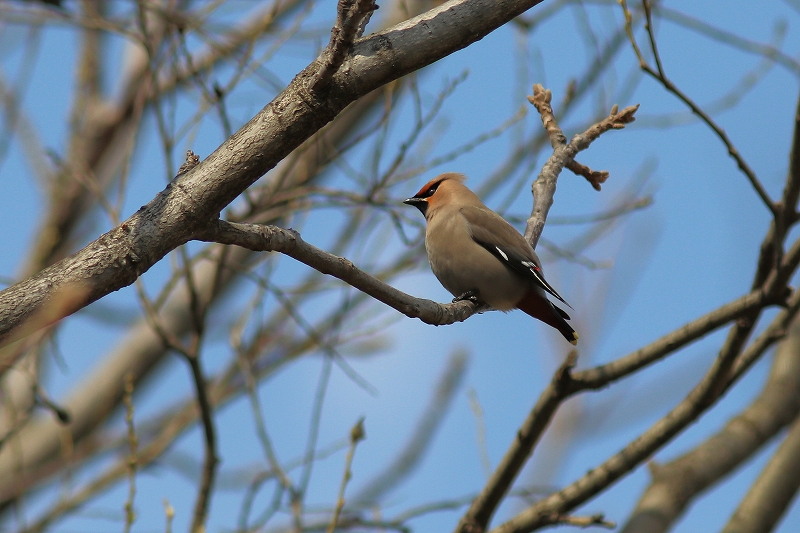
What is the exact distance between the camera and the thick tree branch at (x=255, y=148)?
92.4 inches

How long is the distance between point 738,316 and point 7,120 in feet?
18.0

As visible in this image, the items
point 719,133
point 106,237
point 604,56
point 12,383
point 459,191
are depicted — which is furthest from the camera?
point 12,383

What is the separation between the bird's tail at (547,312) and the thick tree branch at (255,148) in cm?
253

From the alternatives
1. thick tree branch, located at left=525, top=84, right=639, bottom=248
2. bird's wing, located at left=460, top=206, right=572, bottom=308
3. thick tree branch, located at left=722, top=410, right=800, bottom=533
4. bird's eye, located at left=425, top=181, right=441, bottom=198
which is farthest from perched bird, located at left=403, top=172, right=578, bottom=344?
thick tree branch, located at left=722, top=410, right=800, bottom=533

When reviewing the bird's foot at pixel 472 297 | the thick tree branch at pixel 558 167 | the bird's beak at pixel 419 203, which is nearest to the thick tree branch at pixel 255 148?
the thick tree branch at pixel 558 167

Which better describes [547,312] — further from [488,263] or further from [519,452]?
[519,452]

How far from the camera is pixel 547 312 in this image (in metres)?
5.05

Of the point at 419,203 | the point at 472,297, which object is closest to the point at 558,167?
the point at 472,297

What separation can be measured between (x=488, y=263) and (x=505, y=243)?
0.16 meters

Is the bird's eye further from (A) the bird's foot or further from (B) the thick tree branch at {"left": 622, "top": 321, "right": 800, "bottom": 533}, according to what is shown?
(B) the thick tree branch at {"left": 622, "top": 321, "right": 800, "bottom": 533}

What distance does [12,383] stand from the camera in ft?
27.4

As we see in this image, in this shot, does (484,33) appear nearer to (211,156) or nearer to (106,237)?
(211,156)

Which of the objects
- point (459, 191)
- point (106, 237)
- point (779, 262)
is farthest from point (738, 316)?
point (106, 237)

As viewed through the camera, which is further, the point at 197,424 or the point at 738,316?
the point at 197,424
